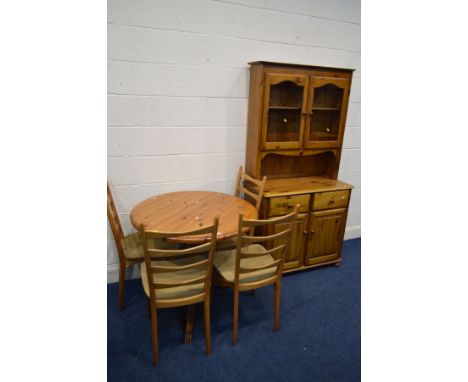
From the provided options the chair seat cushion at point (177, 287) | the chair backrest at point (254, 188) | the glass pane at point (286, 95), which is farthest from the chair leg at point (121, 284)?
the glass pane at point (286, 95)

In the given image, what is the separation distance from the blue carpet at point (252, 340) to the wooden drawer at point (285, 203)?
0.69 meters

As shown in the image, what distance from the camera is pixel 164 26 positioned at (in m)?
2.21

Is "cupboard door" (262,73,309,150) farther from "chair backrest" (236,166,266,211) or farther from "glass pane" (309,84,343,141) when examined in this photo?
"chair backrest" (236,166,266,211)

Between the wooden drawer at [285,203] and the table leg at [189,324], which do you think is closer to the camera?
the table leg at [189,324]

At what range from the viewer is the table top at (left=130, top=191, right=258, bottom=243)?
1840 mm

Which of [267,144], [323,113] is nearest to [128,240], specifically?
[267,144]

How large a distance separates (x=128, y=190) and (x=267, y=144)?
1223 millimetres

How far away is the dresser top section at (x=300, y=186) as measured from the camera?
8.18ft

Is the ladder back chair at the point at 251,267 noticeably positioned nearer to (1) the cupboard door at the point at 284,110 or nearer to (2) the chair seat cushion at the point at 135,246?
(2) the chair seat cushion at the point at 135,246

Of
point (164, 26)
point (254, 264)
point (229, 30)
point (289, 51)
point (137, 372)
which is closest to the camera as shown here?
point (137, 372)

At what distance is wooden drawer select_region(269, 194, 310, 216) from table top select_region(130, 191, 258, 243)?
28cm

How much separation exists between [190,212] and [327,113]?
1657 millimetres

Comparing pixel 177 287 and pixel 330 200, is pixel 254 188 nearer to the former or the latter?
pixel 330 200

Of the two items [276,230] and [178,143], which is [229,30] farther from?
[276,230]
